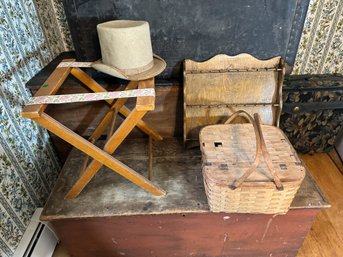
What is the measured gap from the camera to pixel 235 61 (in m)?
1.20

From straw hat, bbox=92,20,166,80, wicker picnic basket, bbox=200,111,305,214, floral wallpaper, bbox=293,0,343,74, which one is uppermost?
straw hat, bbox=92,20,166,80

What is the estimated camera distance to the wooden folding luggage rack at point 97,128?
806 millimetres

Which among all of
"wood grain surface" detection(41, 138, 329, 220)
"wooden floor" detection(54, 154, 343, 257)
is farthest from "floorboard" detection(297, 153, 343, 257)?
"wood grain surface" detection(41, 138, 329, 220)

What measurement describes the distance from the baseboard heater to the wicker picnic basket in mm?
808

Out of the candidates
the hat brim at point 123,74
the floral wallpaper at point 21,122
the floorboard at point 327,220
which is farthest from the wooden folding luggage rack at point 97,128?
the floorboard at point 327,220

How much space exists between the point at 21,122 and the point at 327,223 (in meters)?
1.60

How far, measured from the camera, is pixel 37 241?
1.14 metres

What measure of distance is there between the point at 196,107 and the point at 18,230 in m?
0.97

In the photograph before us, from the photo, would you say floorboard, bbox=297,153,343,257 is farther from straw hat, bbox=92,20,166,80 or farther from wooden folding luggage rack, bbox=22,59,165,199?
straw hat, bbox=92,20,166,80

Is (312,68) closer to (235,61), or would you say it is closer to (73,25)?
(235,61)

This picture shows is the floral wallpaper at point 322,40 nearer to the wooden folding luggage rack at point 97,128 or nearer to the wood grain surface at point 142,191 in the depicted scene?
the wood grain surface at point 142,191

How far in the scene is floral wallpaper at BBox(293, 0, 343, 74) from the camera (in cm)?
145

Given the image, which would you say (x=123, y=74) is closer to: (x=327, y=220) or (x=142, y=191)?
(x=142, y=191)

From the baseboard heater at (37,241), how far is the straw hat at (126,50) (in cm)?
79
